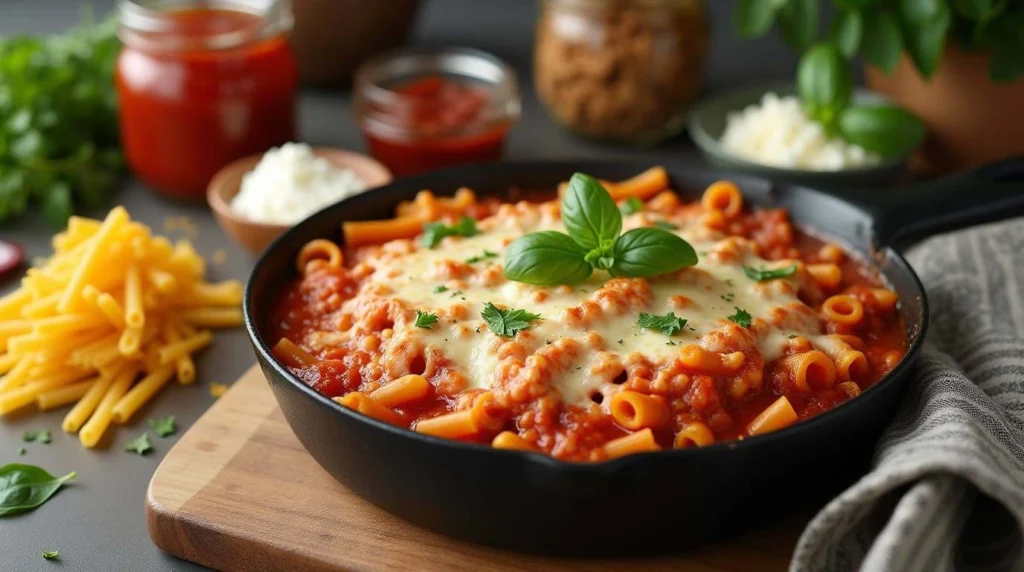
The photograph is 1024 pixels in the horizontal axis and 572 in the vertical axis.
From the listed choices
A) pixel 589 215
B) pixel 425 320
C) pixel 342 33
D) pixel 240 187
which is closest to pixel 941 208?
pixel 589 215

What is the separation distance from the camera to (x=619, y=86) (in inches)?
207

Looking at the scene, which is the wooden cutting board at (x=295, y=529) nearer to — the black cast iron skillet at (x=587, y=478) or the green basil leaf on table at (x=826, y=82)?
the black cast iron skillet at (x=587, y=478)

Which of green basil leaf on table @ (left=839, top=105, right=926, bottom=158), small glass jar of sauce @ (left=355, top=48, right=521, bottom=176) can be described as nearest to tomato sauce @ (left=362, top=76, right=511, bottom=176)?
small glass jar of sauce @ (left=355, top=48, right=521, bottom=176)

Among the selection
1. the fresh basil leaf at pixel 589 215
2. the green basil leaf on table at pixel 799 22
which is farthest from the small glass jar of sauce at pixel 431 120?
the fresh basil leaf at pixel 589 215

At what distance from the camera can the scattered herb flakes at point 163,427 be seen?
3539 mm

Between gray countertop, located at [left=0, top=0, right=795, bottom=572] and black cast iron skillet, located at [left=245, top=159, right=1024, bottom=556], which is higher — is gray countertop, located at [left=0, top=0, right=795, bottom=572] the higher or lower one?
the lower one

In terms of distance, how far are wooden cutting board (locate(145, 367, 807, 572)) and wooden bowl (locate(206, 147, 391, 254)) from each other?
124 cm

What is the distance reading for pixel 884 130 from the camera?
4660 mm

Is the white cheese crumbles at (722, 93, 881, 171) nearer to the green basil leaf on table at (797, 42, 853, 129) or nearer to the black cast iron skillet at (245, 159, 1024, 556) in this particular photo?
the green basil leaf on table at (797, 42, 853, 129)

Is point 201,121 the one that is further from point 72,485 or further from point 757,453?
point 757,453

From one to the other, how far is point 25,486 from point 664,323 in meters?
1.87

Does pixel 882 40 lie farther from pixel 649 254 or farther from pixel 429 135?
pixel 649 254

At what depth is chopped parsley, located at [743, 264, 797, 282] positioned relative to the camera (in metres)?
3.32

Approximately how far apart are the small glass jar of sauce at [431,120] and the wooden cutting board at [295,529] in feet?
6.84
